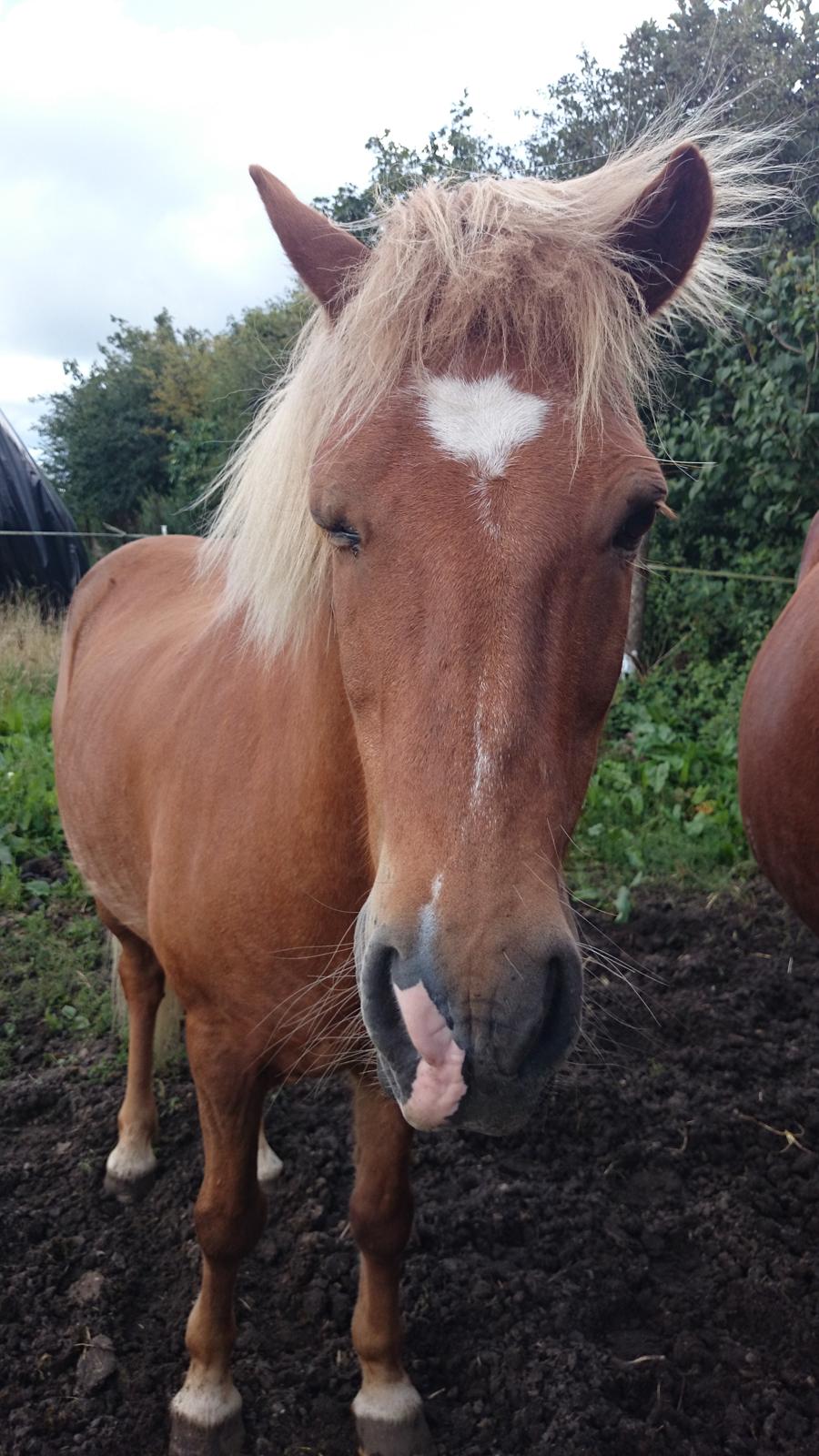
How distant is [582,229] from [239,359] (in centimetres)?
2429

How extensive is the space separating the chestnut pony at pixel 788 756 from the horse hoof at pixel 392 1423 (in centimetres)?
178

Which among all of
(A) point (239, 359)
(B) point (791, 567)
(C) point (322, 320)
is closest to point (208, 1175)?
(C) point (322, 320)

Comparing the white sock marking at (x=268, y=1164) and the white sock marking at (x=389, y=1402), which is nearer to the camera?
the white sock marking at (x=389, y=1402)

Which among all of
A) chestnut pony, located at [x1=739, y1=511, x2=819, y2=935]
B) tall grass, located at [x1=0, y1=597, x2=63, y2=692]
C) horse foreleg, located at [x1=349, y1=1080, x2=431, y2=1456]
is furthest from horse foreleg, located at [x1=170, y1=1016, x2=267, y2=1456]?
tall grass, located at [x1=0, y1=597, x2=63, y2=692]

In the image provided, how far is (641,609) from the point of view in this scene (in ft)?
25.4

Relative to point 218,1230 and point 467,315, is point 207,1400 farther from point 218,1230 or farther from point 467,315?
point 467,315

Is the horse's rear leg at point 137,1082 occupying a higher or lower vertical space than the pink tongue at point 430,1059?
lower

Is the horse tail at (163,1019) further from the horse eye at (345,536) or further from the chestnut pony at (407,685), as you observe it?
the horse eye at (345,536)

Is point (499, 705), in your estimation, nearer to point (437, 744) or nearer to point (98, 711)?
point (437, 744)

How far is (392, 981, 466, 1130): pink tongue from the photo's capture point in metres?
1.16

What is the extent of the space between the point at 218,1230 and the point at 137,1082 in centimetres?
110

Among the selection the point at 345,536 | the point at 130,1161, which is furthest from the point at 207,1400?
the point at 345,536

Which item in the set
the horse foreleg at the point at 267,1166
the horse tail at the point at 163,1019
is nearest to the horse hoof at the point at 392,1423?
the horse foreleg at the point at 267,1166

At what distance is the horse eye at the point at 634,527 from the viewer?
1446mm
